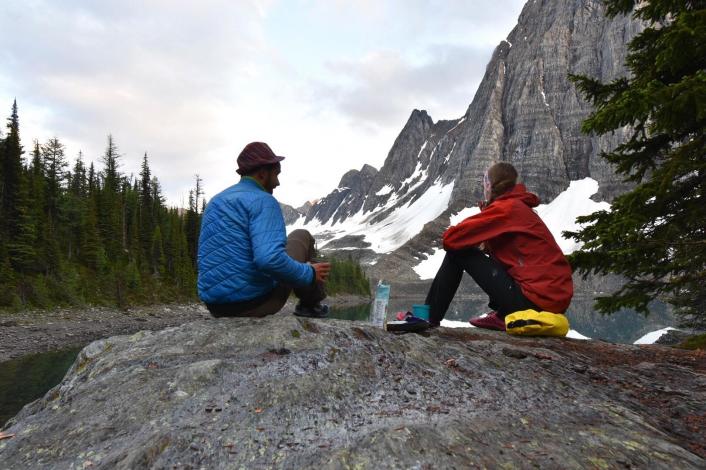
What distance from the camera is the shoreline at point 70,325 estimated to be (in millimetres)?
28278

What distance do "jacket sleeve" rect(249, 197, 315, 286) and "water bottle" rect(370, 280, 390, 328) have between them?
3.10ft

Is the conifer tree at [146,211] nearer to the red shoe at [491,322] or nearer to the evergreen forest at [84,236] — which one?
the evergreen forest at [84,236]

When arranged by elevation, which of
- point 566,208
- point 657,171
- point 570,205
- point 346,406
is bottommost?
point 346,406

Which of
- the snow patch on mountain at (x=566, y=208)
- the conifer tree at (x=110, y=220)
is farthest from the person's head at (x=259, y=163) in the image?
the snow patch on mountain at (x=566, y=208)

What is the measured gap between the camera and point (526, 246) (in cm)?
542

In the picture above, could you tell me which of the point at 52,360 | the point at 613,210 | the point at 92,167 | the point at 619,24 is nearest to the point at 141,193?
the point at 92,167

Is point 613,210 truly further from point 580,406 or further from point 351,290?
point 351,290

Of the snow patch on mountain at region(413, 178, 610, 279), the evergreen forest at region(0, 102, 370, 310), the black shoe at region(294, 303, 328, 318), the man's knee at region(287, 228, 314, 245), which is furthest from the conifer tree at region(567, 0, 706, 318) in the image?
the snow patch on mountain at region(413, 178, 610, 279)

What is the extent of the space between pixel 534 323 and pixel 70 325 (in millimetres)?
41858

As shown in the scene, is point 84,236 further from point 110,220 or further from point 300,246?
point 300,246

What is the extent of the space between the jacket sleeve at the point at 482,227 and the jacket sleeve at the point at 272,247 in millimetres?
2079

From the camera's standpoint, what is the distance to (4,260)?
39469mm

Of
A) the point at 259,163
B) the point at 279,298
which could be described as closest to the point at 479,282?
the point at 279,298

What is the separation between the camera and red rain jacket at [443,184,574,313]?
5254mm
